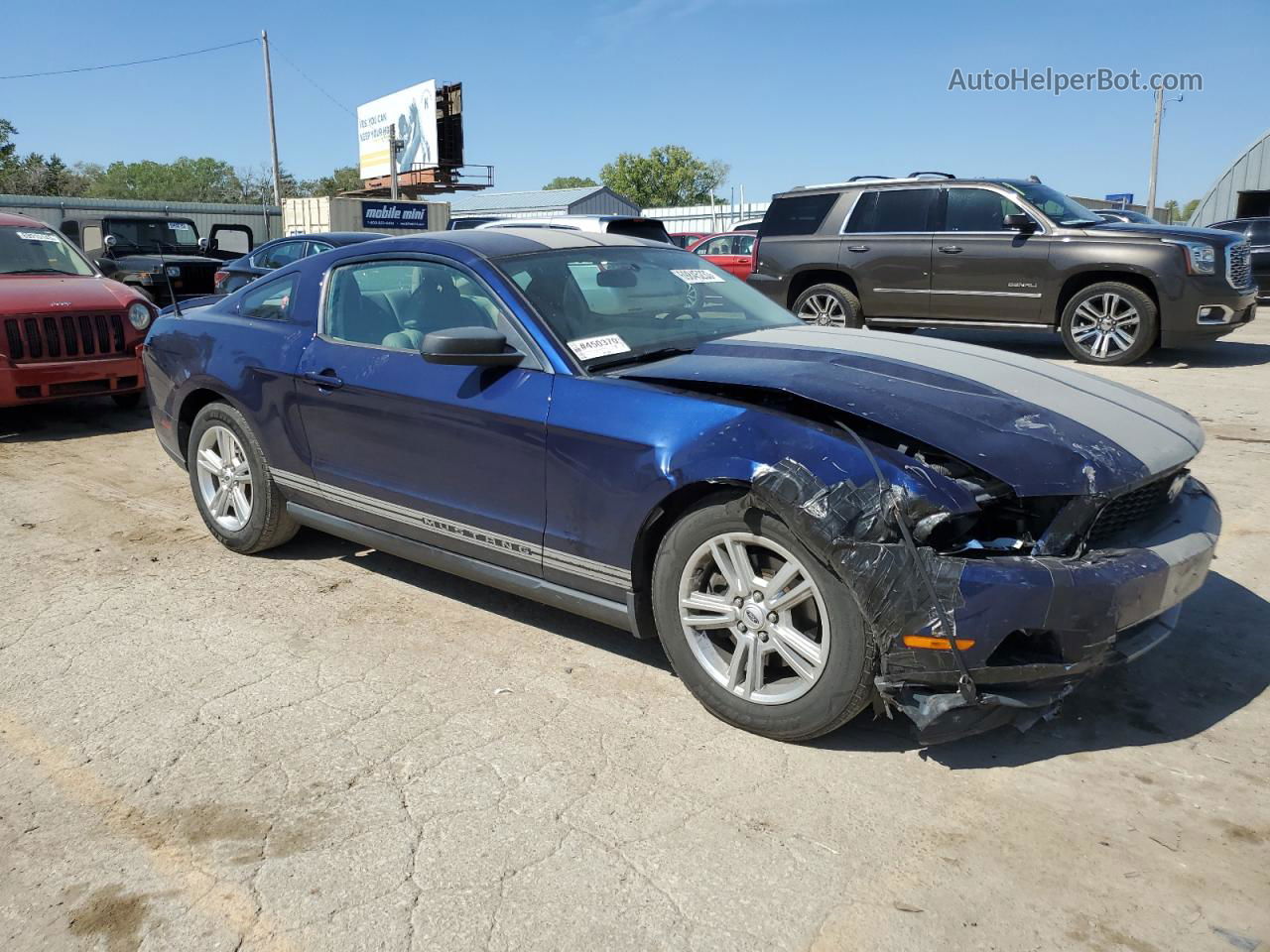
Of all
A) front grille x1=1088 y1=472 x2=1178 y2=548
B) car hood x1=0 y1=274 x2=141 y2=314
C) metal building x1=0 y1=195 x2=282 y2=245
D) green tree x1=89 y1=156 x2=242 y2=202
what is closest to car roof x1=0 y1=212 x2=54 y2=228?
car hood x1=0 y1=274 x2=141 y2=314

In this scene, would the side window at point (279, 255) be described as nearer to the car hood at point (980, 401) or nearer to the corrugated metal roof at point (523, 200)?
the car hood at point (980, 401)

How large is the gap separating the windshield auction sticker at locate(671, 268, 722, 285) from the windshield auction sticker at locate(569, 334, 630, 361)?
75cm

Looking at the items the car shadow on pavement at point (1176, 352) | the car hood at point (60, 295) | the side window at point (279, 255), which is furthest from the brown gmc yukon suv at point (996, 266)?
the car hood at point (60, 295)

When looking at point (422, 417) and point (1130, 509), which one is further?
point (422, 417)

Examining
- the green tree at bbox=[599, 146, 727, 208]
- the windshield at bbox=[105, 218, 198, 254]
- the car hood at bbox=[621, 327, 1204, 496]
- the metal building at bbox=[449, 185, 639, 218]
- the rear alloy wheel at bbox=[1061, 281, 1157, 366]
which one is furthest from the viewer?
the green tree at bbox=[599, 146, 727, 208]

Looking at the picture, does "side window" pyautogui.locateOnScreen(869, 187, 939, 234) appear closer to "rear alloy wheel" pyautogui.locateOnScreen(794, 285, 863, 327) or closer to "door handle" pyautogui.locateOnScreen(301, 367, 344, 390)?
"rear alloy wheel" pyautogui.locateOnScreen(794, 285, 863, 327)

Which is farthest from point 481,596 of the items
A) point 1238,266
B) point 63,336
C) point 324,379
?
point 1238,266

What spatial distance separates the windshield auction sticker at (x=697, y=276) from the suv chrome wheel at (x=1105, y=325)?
273 inches

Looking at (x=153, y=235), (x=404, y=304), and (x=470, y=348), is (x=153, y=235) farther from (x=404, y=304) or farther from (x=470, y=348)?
(x=470, y=348)

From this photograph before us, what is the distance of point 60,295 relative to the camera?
789 cm

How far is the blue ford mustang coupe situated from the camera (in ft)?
8.88

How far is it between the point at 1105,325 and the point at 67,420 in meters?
9.99

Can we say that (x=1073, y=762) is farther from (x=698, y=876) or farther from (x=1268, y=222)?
(x=1268, y=222)

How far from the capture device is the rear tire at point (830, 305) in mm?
11336
